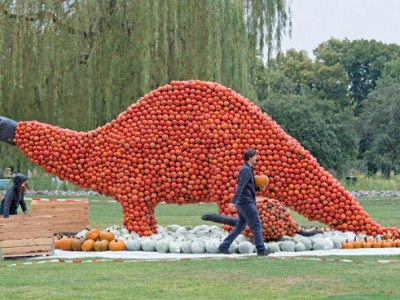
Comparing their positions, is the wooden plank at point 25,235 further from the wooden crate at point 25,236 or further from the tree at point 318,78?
the tree at point 318,78

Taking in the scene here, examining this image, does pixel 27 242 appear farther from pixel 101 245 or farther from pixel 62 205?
pixel 62 205

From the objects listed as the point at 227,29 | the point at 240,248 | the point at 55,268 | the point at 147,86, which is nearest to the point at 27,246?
the point at 55,268

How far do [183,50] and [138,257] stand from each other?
37.2 ft

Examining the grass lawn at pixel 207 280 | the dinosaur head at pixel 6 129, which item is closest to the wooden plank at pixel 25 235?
the grass lawn at pixel 207 280

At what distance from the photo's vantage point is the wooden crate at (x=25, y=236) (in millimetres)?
11625

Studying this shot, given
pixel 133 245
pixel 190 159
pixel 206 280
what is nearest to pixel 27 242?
pixel 133 245

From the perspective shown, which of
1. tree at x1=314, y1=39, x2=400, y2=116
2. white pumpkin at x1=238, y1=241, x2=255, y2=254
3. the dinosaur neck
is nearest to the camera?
white pumpkin at x1=238, y1=241, x2=255, y2=254

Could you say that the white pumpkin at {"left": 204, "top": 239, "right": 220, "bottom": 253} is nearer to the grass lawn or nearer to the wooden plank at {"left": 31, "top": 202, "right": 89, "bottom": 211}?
the grass lawn

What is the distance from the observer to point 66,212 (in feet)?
50.3

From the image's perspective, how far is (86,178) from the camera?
44.7ft

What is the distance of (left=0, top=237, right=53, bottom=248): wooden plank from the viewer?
38.1 ft

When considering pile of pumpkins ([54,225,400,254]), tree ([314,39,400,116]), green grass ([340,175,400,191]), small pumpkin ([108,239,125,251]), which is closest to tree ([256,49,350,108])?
tree ([314,39,400,116])

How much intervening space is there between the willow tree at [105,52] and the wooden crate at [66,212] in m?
6.65

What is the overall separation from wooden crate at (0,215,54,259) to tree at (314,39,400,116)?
55862 millimetres
